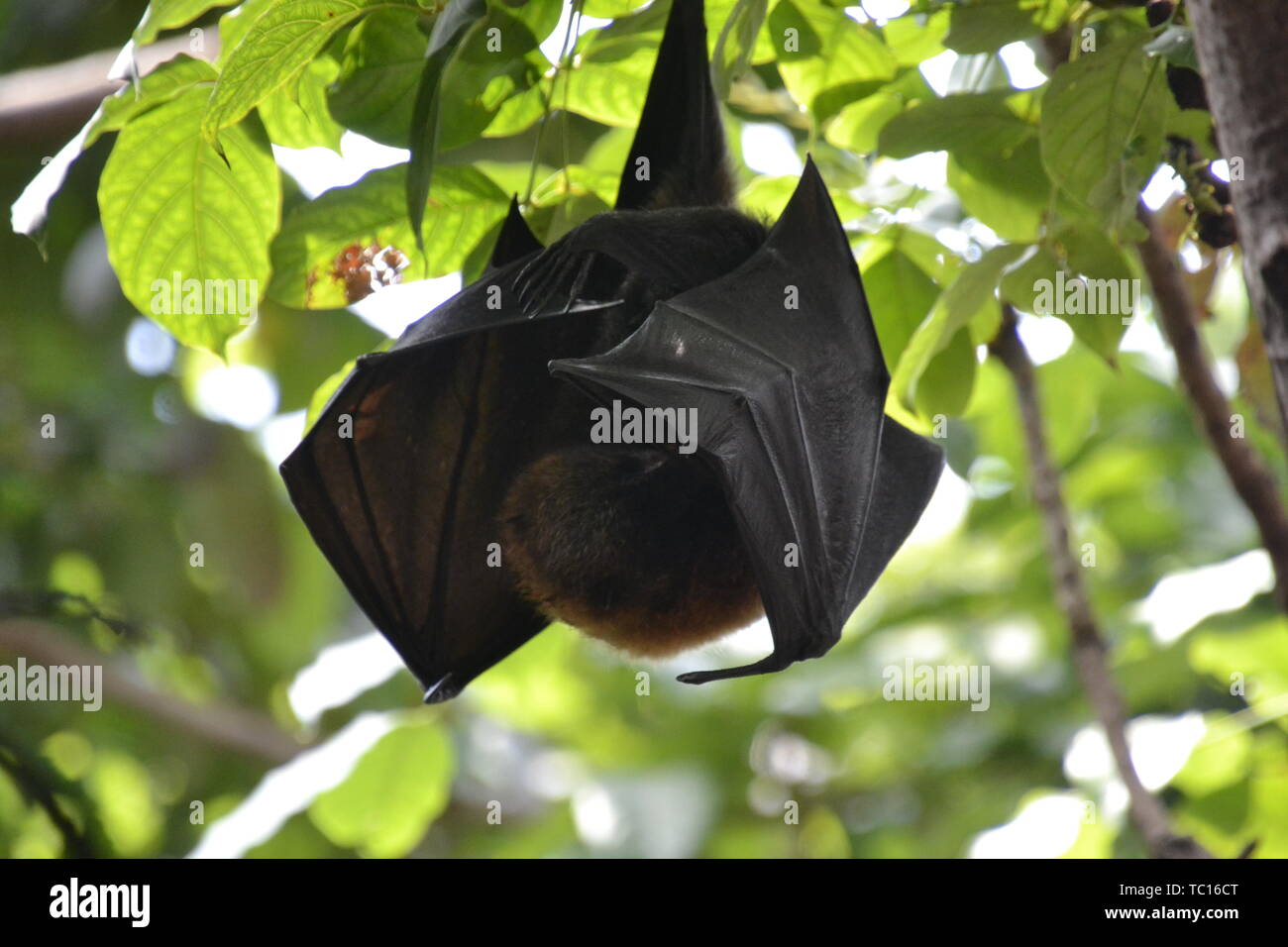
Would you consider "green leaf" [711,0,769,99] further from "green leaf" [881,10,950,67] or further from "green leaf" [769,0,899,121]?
"green leaf" [881,10,950,67]

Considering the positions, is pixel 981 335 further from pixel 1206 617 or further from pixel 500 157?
pixel 500 157

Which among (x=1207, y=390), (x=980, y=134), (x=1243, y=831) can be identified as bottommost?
(x=1243, y=831)

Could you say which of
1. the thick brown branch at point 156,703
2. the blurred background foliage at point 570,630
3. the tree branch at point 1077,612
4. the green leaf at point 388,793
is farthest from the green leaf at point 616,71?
the thick brown branch at point 156,703

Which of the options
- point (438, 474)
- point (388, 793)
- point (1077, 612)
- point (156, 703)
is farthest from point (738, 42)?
point (156, 703)

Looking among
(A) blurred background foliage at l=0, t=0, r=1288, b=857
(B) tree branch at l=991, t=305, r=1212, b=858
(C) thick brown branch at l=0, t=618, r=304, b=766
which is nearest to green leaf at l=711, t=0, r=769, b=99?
(A) blurred background foliage at l=0, t=0, r=1288, b=857

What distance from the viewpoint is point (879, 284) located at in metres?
2.79

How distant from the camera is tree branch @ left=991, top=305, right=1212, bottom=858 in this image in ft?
10.1

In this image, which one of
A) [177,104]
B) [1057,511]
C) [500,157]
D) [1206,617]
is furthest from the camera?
[500,157]

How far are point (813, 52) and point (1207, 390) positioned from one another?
1396mm

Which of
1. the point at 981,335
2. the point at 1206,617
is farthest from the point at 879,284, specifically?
the point at 1206,617

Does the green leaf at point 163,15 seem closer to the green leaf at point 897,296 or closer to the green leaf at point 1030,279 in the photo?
the green leaf at point 897,296

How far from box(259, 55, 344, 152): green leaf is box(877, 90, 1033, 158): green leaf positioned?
1056mm

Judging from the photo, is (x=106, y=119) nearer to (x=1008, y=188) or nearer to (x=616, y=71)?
(x=616, y=71)

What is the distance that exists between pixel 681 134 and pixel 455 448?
35.6 inches
